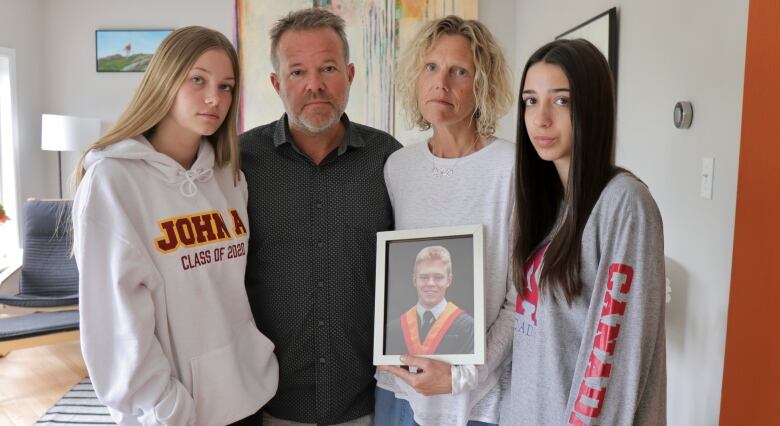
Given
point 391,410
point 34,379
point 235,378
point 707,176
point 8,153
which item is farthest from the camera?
point 8,153

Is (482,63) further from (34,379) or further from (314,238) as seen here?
(34,379)

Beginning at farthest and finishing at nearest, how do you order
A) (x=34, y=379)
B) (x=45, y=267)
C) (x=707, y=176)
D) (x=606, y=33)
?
(x=45, y=267)
(x=34, y=379)
(x=606, y=33)
(x=707, y=176)

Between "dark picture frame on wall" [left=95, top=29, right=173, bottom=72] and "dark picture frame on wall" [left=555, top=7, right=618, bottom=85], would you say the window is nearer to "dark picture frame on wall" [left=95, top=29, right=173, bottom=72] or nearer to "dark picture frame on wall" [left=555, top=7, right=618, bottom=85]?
"dark picture frame on wall" [left=95, top=29, right=173, bottom=72]

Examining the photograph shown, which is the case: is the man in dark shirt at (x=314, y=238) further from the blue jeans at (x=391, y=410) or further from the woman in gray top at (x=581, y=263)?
the woman in gray top at (x=581, y=263)

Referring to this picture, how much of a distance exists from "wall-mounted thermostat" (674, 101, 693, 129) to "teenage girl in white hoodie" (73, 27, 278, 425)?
141 cm

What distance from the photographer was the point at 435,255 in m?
1.39

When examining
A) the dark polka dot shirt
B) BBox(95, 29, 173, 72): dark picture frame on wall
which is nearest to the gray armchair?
BBox(95, 29, 173, 72): dark picture frame on wall

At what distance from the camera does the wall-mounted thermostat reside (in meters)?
1.98

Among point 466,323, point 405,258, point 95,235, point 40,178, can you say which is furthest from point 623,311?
point 40,178

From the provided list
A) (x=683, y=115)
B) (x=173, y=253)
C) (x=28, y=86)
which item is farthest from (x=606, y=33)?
(x=28, y=86)

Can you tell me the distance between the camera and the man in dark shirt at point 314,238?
1579mm

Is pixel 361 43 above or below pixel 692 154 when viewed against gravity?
above

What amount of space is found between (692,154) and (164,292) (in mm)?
1626

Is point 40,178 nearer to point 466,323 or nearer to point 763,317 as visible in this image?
point 466,323
